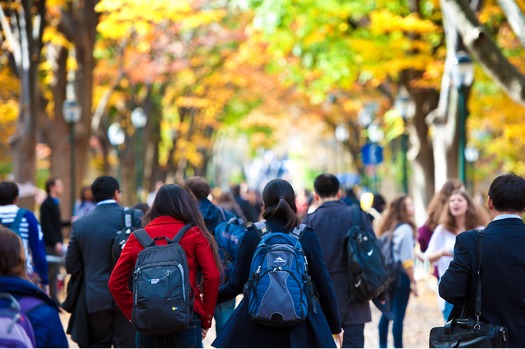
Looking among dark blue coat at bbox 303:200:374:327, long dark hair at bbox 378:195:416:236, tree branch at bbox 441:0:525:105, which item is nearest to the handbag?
dark blue coat at bbox 303:200:374:327

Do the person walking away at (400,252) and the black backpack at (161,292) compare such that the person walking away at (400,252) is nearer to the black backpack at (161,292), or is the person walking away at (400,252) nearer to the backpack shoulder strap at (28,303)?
the black backpack at (161,292)

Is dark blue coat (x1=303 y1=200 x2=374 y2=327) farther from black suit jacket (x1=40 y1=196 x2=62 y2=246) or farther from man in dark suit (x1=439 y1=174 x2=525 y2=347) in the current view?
black suit jacket (x1=40 y1=196 x2=62 y2=246)

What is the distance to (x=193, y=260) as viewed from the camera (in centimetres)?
583

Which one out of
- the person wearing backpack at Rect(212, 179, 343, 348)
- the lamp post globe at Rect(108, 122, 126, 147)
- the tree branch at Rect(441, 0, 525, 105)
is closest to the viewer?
the person wearing backpack at Rect(212, 179, 343, 348)

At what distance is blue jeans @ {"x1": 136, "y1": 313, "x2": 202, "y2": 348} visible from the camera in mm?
5715

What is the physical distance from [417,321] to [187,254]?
348 inches

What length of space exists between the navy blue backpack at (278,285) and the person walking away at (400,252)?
16.0 feet

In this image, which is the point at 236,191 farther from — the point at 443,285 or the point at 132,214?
the point at 443,285

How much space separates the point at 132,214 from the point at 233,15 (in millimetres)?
25613

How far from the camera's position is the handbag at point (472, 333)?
502 centimetres

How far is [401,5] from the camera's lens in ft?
68.3

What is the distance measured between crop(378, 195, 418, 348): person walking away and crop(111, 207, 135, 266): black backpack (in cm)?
361

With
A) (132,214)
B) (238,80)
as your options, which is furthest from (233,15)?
(132,214)

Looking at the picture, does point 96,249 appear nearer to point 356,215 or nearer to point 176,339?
point 176,339
